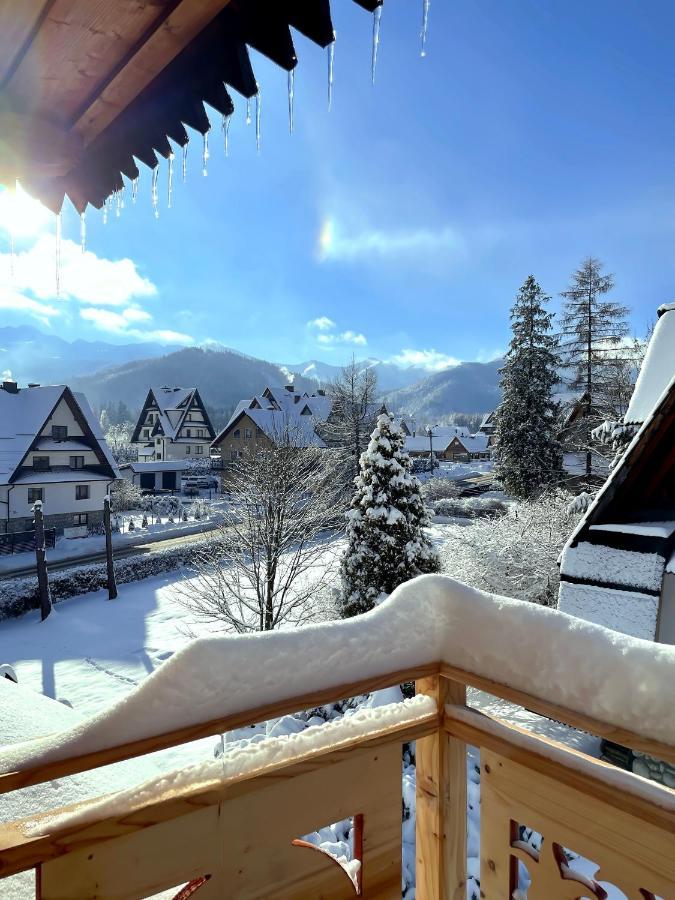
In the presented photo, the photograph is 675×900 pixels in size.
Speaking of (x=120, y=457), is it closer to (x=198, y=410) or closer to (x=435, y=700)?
(x=198, y=410)

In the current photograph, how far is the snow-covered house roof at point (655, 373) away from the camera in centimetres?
624

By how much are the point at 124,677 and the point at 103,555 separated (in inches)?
386

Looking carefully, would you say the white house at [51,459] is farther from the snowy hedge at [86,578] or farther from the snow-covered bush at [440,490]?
the snow-covered bush at [440,490]

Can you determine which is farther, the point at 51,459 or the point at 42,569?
the point at 51,459

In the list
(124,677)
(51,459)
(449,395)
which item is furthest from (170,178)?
(449,395)

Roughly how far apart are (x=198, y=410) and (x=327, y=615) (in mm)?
31632

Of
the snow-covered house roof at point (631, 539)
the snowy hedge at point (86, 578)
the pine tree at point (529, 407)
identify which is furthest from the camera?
the pine tree at point (529, 407)

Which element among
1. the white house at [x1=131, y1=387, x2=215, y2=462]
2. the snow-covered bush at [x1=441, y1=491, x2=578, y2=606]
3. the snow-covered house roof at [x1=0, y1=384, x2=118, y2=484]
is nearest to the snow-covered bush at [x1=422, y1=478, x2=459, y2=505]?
the snow-covered bush at [x1=441, y1=491, x2=578, y2=606]

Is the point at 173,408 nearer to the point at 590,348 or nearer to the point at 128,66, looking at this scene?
the point at 590,348

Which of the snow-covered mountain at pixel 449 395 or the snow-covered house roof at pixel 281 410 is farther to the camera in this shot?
the snow-covered mountain at pixel 449 395

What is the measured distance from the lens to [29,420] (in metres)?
19.6

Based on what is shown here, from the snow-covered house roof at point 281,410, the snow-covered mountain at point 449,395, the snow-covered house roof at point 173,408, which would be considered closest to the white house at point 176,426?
the snow-covered house roof at point 173,408

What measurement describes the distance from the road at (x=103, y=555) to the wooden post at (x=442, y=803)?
16.5 meters

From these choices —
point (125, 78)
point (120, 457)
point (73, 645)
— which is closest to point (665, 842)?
point (125, 78)
